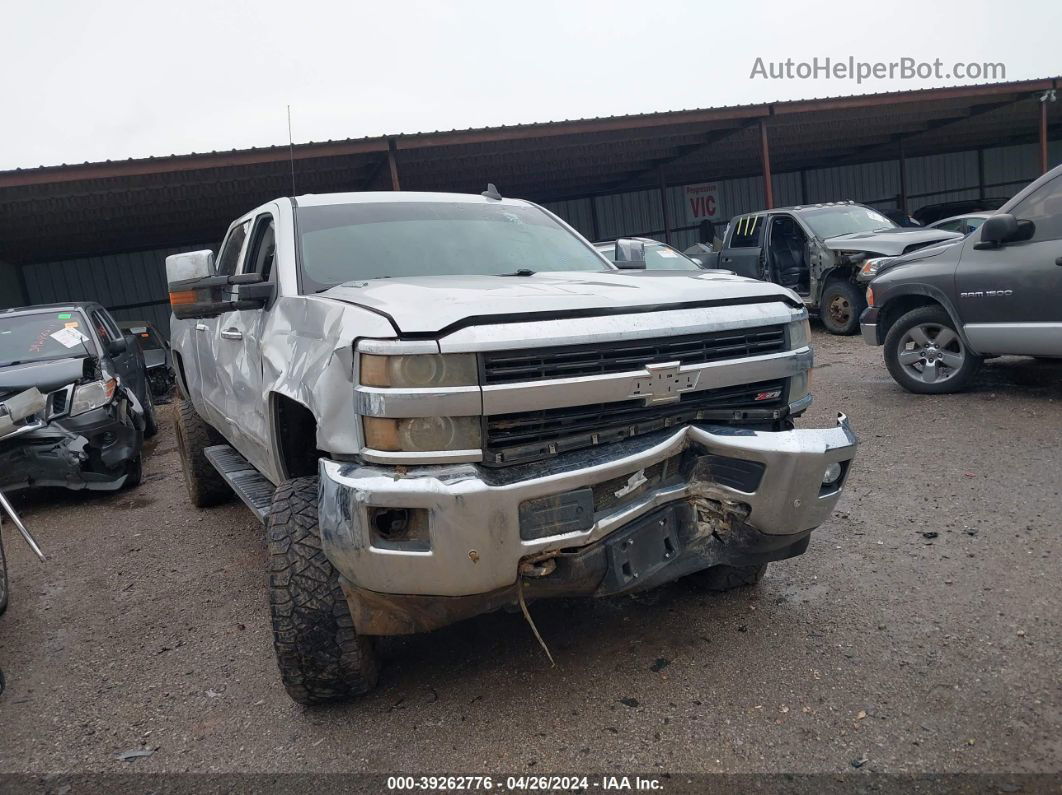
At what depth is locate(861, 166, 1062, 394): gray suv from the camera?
5.57 m

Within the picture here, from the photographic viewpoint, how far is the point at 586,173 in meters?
19.2

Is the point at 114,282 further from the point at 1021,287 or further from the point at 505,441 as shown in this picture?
the point at 505,441

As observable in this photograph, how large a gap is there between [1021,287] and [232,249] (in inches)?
209

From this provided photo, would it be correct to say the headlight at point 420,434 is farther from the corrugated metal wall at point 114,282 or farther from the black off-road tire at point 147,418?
the corrugated metal wall at point 114,282

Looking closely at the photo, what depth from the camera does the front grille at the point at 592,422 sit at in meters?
2.46

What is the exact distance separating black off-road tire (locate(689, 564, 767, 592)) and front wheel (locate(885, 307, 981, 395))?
150 inches

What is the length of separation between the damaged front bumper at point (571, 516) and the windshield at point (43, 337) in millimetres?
5432

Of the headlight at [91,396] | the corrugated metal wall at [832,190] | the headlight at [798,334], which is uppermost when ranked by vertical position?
the corrugated metal wall at [832,190]

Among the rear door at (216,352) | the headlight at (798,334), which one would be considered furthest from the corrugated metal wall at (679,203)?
the headlight at (798,334)

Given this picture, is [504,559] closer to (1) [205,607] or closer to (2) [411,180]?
(1) [205,607]

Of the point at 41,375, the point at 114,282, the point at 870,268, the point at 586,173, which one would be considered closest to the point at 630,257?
the point at 41,375

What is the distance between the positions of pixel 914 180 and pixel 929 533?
981 inches

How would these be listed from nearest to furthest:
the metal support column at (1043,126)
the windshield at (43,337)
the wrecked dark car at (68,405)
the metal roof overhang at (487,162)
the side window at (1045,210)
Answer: the side window at (1045,210), the wrecked dark car at (68,405), the windshield at (43,337), the metal roof overhang at (487,162), the metal support column at (1043,126)

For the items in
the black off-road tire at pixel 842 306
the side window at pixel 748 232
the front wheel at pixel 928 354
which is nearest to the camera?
the front wheel at pixel 928 354
